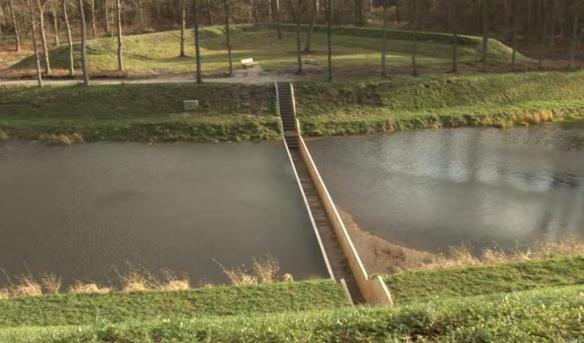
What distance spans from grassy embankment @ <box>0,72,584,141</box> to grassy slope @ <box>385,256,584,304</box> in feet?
54.9

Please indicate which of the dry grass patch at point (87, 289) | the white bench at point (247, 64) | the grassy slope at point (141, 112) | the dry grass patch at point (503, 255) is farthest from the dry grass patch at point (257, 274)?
the white bench at point (247, 64)

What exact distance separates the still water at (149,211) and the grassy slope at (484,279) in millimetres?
2617

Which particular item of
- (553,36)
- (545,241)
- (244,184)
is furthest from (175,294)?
(553,36)

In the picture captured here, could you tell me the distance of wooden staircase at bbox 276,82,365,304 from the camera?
15.4 m

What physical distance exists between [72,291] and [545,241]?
13.6 m

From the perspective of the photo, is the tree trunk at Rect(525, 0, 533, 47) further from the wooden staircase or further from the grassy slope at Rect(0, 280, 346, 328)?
the grassy slope at Rect(0, 280, 346, 328)

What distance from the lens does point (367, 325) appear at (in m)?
8.67

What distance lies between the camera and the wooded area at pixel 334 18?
1999 inches

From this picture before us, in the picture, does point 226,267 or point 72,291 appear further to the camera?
point 226,267

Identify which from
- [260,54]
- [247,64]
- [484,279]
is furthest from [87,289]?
[260,54]

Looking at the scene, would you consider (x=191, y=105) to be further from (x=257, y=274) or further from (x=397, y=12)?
(x=397, y=12)

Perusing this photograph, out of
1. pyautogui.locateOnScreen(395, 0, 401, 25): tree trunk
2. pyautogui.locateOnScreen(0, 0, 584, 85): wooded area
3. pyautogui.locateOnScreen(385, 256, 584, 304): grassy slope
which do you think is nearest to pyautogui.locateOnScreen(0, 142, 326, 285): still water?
pyautogui.locateOnScreen(385, 256, 584, 304): grassy slope

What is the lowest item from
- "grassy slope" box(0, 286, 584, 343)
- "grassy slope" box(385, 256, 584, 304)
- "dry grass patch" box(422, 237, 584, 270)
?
"dry grass patch" box(422, 237, 584, 270)

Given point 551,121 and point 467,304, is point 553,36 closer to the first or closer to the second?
point 551,121
